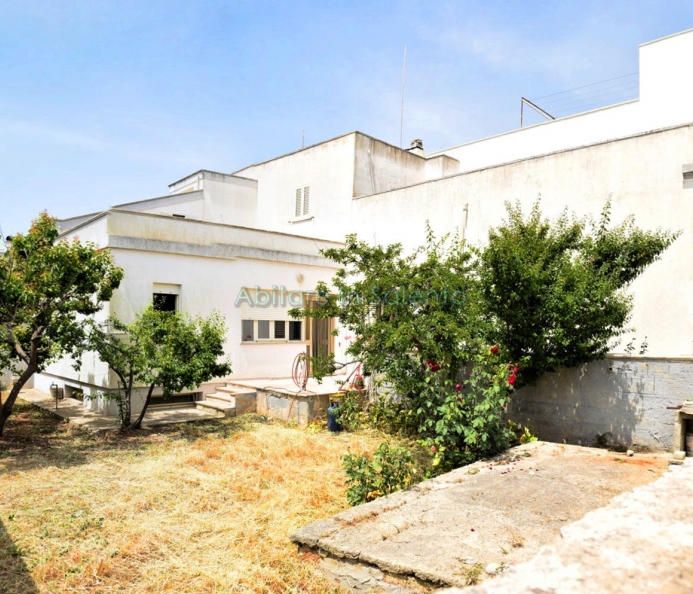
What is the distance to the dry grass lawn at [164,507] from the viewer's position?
4473 millimetres

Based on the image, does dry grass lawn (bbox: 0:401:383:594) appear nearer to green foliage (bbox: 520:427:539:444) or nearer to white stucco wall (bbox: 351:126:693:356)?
green foliage (bbox: 520:427:539:444)

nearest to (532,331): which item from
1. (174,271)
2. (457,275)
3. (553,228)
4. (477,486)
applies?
(457,275)

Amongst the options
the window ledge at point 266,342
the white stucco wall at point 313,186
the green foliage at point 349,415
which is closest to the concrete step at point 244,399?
the window ledge at point 266,342

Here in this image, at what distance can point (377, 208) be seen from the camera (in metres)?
15.2

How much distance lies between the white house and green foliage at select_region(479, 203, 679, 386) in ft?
3.78

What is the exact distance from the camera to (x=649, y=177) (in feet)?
32.8

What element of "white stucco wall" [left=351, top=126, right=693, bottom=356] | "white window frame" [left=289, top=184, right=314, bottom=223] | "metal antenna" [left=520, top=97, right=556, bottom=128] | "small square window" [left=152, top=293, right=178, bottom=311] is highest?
"metal antenna" [left=520, top=97, right=556, bottom=128]

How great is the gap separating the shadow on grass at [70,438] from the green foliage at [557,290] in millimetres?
5857

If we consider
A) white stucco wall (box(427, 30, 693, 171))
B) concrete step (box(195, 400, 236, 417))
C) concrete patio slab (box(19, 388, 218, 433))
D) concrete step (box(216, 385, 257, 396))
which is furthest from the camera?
white stucco wall (box(427, 30, 693, 171))

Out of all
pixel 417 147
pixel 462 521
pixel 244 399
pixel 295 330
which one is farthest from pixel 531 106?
pixel 462 521

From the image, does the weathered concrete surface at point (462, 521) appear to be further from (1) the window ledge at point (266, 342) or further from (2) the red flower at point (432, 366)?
(1) the window ledge at point (266, 342)

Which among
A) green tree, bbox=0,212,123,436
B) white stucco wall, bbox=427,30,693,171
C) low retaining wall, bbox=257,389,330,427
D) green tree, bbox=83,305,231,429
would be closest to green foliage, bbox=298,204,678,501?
low retaining wall, bbox=257,389,330,427

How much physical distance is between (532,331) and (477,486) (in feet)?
11.7

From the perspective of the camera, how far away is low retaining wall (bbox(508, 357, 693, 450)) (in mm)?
8338
